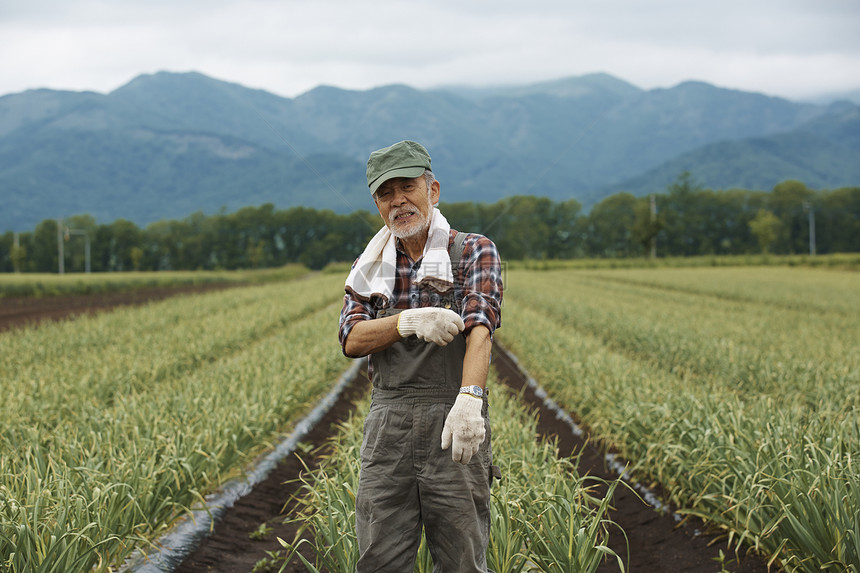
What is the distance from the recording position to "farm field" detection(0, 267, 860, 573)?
3.12 m

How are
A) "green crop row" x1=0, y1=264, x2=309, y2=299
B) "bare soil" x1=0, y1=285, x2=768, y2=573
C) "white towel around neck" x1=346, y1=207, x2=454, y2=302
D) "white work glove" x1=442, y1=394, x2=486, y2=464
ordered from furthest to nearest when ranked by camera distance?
"green crop row" x1=0, y1=264, x2=309, y2=299 → "bare soil" x1=0, y1=285, x2=768, y2=573 → "white towel around neck" x1=346, y1=207, x2=454, y2=302 → "white work glove" x1=442, y1=394, x2=486, y2=464

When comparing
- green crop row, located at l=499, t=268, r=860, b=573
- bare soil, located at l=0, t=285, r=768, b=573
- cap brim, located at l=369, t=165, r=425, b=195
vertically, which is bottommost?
bare soil, located at l=0, t=285, r=768, b=573

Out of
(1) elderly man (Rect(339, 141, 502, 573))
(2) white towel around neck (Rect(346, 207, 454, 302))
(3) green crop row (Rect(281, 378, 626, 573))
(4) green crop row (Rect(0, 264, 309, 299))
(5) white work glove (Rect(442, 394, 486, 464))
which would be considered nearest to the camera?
(5) white work glove (Rect(442, 394, 486, 464))

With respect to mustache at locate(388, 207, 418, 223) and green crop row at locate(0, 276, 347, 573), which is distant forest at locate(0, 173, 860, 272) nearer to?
green crop row at locate(0, 276, 347, 573)

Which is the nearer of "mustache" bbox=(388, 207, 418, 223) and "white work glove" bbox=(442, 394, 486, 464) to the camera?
"white work glove" bbox=(442, 394, 486, 464)

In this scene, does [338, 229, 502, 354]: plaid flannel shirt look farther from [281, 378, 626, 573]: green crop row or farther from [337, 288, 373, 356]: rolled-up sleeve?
[281, 378, 626, 573]: green crop row

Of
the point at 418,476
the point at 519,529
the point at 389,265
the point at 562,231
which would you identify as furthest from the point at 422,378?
the point at 562,231

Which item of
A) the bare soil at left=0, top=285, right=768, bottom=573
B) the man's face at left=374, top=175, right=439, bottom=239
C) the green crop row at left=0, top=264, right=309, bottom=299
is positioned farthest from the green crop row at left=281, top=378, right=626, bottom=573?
the green crop row at left=0, top=264, right=309, bottom=299

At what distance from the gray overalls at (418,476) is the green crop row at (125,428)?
1381 mm

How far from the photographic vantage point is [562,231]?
7275 centimetres

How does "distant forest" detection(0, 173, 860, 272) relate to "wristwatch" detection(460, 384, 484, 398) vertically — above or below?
above

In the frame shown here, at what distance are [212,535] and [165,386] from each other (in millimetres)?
2839

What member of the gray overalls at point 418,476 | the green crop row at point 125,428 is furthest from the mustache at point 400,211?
the green crop row at point 125,428

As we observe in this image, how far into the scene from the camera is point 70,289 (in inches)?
1336
